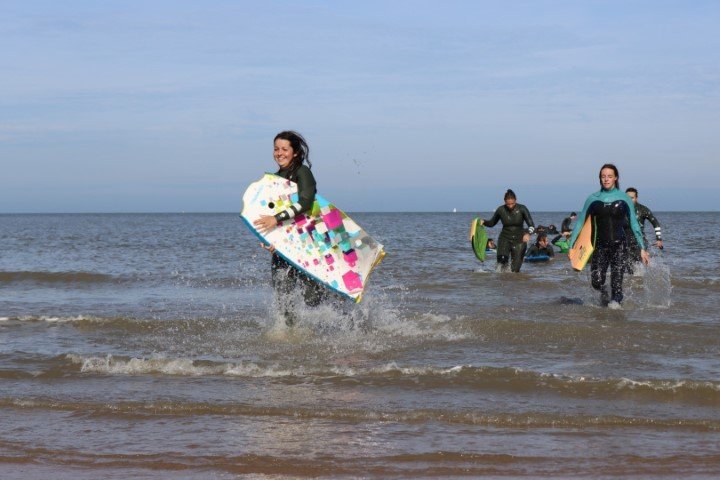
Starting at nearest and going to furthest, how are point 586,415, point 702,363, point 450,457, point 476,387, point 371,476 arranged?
1. point 371,476
2. point 450,457
3. point 586,415
4. point 476,387
5. point 702,363

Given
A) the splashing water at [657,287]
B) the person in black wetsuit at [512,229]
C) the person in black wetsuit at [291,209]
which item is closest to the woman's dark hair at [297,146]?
the person in black wetsuit at [291,209]

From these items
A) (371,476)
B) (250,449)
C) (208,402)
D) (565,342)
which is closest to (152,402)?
(208,402)

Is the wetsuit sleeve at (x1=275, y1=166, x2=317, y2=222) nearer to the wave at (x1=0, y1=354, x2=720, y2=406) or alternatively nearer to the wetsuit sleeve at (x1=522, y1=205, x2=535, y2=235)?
the wave at (x1=0, y1=354, x2=720, y2=406)

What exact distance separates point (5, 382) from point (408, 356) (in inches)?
136

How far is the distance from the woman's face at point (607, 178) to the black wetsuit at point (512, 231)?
5.77 metres

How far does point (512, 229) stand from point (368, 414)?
463 inches

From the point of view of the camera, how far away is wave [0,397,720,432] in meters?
5.79

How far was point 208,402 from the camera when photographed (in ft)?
20.8

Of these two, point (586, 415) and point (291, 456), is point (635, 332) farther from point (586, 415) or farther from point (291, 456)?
point (291, 456)

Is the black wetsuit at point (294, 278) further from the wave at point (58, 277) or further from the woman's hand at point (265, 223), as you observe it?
the wave at point (58, 277)

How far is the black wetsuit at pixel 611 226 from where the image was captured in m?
10.6

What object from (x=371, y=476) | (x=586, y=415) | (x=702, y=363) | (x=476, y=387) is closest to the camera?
(x=371, y=476)

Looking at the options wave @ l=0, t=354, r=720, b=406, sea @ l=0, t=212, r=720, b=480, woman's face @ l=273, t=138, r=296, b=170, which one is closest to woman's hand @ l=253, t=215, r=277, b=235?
woman's face @ l=273, t=138, r=296, b=170

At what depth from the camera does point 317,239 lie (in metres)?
8.58
